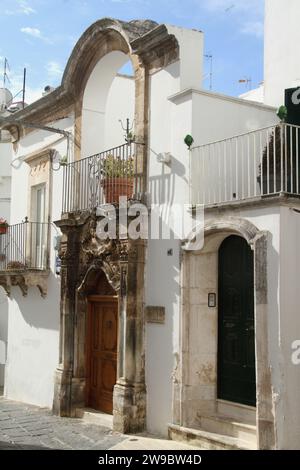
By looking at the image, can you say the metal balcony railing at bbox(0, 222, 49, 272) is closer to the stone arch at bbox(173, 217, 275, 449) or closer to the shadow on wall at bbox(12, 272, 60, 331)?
the shadow on wall at bbox(12, 272, 60, 331)

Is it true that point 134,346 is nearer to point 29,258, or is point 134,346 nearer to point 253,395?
point 253,395

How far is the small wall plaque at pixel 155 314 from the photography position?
920 centimetres

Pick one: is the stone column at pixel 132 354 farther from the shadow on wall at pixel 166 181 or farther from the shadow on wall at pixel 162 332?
the shadow on wall at pixel 166 181

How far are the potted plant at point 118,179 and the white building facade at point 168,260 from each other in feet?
0.08

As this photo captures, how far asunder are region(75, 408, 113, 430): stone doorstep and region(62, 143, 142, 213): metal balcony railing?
11.7 feet

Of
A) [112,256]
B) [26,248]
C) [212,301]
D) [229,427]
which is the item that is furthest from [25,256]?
[229,427]

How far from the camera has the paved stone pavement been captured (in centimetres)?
856

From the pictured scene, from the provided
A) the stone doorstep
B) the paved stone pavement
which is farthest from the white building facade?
the paved stone pavement

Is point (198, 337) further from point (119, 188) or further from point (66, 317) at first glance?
point (66, 317)

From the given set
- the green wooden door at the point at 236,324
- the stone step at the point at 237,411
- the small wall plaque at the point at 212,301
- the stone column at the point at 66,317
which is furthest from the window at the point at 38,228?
the stone step at the point at 237,411

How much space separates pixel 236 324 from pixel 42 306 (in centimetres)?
543

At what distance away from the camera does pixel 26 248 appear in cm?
1340

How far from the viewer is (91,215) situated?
10.7m

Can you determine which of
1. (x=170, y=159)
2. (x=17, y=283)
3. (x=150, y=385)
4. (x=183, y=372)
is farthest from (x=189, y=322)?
(x=17, y=283)
